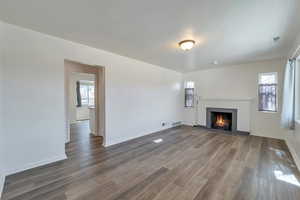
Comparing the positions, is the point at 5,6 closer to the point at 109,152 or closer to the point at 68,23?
the point at 68,23

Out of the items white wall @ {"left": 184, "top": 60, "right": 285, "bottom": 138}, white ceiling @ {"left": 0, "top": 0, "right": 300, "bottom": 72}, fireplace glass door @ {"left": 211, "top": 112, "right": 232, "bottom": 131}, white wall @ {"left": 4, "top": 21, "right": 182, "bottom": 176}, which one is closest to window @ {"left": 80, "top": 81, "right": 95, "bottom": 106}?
white wall @ {"left": 4, "top": 21, "right": 182, "bottom": 176}

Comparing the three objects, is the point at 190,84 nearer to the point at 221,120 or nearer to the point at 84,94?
the point at 221,120

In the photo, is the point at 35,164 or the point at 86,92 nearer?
the point at 35,164

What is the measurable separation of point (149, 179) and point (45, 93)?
253 cm

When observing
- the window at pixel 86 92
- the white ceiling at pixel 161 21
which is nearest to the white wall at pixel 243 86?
the white ceiling at pixel 161 21

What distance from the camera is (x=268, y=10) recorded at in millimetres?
1864

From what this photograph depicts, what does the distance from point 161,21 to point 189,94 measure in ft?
15.4

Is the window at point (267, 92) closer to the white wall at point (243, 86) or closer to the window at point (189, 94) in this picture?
the white wall at point (243, 86)

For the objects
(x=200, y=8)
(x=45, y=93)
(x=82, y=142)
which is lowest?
(x=82, y=142)

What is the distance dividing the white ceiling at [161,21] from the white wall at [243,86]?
1.50 metres

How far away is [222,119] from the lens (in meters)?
5.45

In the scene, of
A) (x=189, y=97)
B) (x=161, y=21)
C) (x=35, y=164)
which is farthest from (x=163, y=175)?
(x=189, y=97)

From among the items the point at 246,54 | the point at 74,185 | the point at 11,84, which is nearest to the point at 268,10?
the point at 246,54

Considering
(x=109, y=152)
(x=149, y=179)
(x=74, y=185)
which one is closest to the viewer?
(x=74, y=185)
